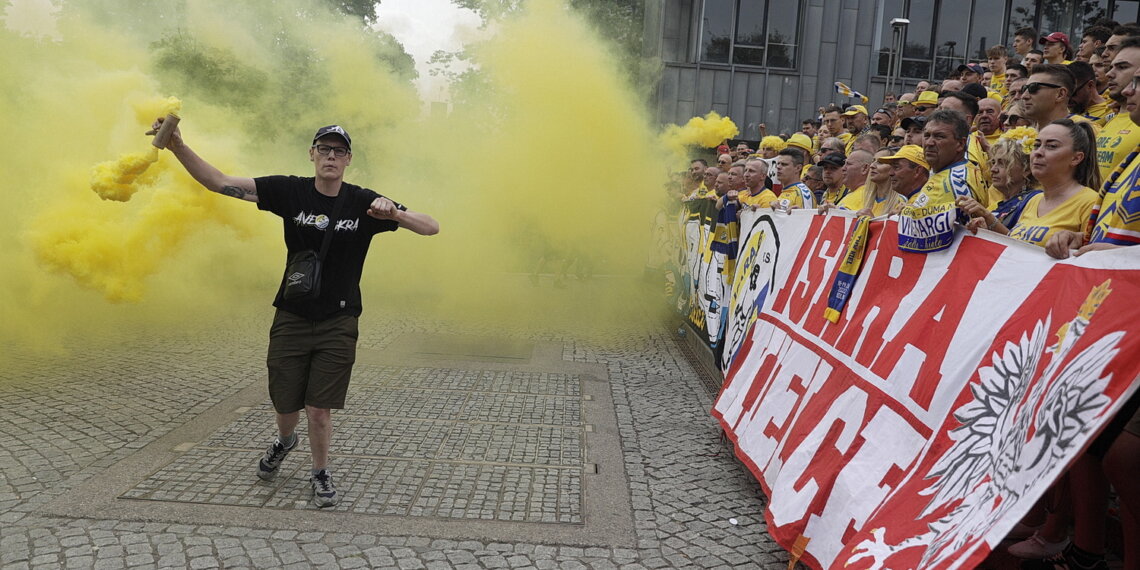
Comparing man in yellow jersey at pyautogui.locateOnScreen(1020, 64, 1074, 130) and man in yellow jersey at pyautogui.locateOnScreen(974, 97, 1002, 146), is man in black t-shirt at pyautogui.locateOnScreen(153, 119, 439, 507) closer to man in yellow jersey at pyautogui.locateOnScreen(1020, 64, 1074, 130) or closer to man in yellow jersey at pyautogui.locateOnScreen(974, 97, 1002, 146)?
man in yellow jersey at pyautogui.locateOnScreen(1020, 64, 1074, 130)

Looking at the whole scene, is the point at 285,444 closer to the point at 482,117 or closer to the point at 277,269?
the point at 277,269

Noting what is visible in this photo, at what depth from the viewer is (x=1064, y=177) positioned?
11.0 feet

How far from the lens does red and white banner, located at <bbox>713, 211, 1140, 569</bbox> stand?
2145 millimetres

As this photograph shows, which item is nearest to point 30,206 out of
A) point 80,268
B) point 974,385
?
point 80,268

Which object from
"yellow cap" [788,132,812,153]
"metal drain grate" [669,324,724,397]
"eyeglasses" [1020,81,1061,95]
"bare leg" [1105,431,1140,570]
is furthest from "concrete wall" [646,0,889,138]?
"bare leg" [1105,431,1140,570]

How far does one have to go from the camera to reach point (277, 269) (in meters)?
10.4

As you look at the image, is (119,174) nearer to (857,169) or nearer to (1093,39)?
(857,169)

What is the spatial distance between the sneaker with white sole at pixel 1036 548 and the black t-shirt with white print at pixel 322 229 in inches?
125

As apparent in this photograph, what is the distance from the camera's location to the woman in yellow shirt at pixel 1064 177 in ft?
10.7

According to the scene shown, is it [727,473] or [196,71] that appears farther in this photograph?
[196,71]

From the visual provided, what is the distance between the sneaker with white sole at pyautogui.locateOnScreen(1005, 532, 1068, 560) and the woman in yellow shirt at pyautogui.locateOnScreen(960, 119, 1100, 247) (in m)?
1.22

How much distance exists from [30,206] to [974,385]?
6.82m

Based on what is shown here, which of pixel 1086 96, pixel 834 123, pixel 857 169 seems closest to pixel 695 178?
pixel 834 123

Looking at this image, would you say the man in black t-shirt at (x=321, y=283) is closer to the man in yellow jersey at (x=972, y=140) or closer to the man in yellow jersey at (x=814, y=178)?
the man in yellow jersey at (x=972, y=140)
